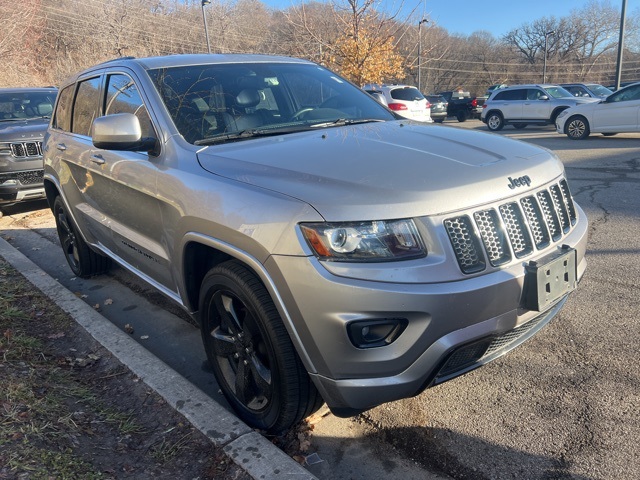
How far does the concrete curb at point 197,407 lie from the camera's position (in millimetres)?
2307

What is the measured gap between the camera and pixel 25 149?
312 inches

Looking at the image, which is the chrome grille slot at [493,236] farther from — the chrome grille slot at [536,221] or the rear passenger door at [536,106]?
the rear passenger door at [536,106]

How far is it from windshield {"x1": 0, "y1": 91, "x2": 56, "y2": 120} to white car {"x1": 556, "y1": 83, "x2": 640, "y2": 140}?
12.5 m

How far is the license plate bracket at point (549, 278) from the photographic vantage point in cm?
225

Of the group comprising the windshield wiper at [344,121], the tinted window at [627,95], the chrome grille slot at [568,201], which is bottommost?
the tinted window at [627,95]

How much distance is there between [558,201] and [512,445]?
48.3 inches

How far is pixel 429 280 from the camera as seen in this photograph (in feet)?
6.75

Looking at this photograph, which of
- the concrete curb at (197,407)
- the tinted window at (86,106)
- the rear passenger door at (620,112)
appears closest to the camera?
the concrete curb at (197,407)

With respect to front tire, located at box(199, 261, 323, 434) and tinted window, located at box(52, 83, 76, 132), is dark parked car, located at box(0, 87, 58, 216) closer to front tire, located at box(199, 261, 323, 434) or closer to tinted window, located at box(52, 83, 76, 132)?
tinted window, located at box(52, 83, 76, 132)

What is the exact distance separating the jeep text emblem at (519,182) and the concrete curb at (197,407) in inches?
60.9

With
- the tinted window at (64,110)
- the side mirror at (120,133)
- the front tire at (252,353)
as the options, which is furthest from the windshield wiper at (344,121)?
the tinted window at (64,110)

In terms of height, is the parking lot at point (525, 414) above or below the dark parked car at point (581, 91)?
below

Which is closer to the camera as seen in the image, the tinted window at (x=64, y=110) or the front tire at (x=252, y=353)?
the front tire at (x=252, y=353)

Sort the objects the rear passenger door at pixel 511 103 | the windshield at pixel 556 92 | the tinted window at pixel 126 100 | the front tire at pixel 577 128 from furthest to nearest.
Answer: the rear passenger door at pixel 511 103 < the windshield at pixel 556 92 < the front tire at pixel 577 128 < the tinted window at pixel 126 100
